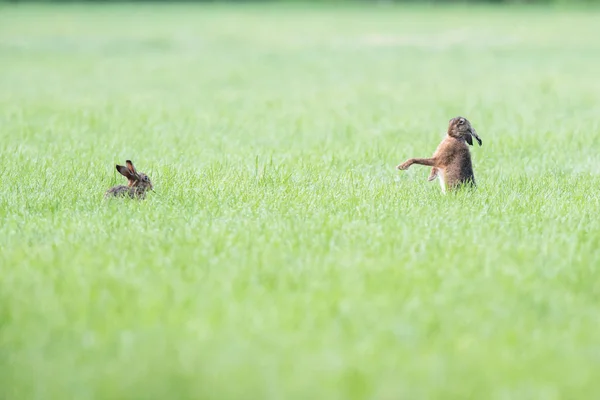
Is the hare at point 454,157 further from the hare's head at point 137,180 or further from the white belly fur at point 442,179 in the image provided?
the hare's head at point 137,180

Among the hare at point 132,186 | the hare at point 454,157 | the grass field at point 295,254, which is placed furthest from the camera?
the hare at point 454,157

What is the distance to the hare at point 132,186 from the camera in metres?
6.38

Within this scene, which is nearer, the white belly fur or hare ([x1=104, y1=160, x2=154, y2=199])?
hare ([x1=104, y1=160, x2=154, y2=199])

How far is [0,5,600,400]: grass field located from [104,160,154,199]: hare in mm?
106

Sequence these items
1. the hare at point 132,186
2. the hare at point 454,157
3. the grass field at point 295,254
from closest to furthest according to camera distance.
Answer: the grass field at point 295,254 → the hare at point 132,186 → the hare at point 454,157

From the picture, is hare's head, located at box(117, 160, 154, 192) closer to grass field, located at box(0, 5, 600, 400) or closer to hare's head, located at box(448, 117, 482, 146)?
grass field, located at box(0, 5, 600, 400)

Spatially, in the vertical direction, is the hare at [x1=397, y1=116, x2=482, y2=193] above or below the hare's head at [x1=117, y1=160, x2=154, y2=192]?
above

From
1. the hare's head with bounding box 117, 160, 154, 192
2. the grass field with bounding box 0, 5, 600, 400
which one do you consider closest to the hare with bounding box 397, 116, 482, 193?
the grass field with bounding box 0, 5, 600, 400

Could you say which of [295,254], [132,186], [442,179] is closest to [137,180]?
[132,186]

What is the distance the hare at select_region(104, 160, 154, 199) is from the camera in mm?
6383

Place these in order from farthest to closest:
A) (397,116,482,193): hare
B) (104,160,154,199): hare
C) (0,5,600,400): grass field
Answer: (397,116,482,193): hare, (104,160,154,199): hare, (0,5,600,400): grass field

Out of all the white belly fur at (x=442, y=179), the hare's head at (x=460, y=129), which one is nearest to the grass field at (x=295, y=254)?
the white belly fur at (x=442, y=179)

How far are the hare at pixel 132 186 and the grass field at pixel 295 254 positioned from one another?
0.35 feet

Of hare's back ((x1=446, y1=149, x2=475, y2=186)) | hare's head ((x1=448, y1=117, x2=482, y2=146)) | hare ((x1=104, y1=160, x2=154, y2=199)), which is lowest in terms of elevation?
hare ((x1=104, y1=160, x2=154, y2=199))
